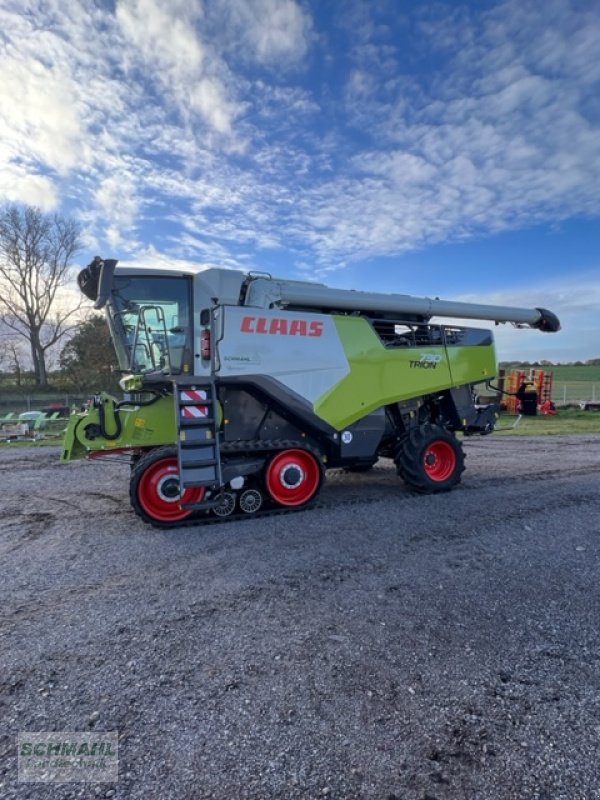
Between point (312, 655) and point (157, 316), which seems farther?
point (157, 316)

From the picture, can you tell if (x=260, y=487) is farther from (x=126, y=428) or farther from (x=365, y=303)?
(x=365, y=303)

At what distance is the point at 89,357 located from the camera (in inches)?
1249

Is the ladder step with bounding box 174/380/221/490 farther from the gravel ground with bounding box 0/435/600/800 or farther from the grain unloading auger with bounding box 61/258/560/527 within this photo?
the gravel ground with bounding box 0/435/600/800

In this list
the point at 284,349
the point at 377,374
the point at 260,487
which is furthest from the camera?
the point at 377,374

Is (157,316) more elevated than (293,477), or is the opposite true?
(157,316)

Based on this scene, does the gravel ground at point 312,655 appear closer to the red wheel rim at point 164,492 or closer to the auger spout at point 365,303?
the red wheel rim at point 164,492

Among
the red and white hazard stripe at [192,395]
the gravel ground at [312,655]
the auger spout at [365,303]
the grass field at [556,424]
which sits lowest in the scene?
the grass field at [556,424]

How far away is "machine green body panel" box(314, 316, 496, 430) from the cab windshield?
6.44 feet

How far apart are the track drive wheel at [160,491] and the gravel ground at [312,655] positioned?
0.25 meters

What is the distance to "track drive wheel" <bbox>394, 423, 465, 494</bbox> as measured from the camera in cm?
652

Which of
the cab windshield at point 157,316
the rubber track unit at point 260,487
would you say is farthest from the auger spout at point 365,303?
the rubber track unit at point 260,487

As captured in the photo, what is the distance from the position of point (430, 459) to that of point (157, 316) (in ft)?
14.8

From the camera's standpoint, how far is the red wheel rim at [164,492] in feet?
16.8

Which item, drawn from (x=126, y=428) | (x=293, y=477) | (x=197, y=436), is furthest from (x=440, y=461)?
(x=126, y=428)
